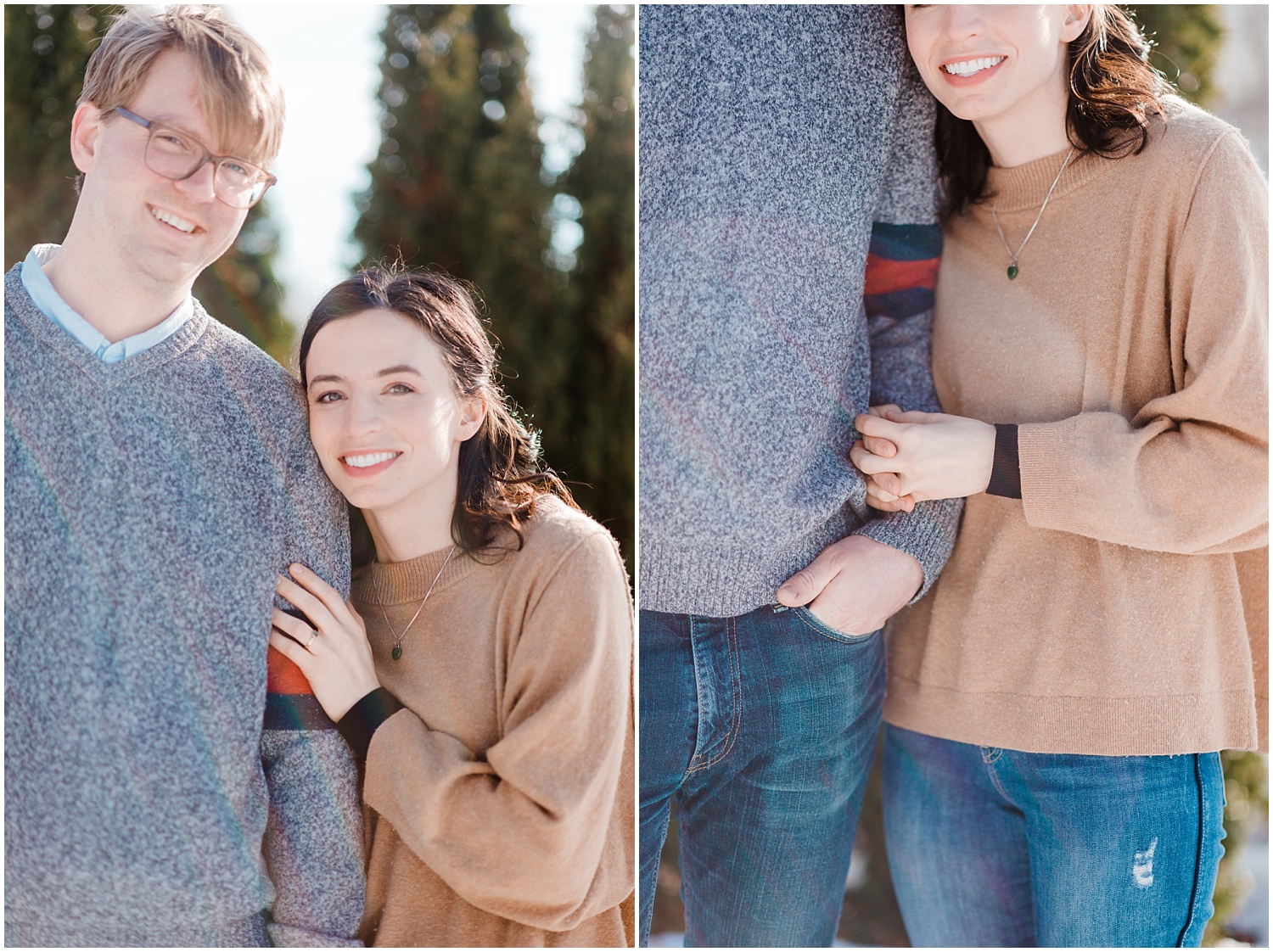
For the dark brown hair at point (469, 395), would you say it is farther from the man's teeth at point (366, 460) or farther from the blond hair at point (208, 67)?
the blond hair at point (208, 67)

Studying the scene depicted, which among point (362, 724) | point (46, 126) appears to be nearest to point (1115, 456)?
point (362, 724)

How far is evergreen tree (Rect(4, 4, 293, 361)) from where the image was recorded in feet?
5.13

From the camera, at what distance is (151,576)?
1.43 metres

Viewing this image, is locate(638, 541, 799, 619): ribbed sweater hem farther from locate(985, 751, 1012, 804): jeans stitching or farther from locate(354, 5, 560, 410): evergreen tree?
locate(985, 751, 1012, 804): jeans stitching

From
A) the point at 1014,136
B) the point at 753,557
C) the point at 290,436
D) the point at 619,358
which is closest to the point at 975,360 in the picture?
the point at 1014,136

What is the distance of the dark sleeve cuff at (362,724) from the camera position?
59.1 inches

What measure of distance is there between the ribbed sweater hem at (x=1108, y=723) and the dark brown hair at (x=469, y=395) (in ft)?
2.70

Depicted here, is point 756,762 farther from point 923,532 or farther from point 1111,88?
point 1111,88

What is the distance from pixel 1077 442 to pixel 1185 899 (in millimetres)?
793

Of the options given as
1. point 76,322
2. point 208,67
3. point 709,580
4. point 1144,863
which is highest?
point 208,67

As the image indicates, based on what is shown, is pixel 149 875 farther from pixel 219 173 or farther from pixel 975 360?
pixel 975 360

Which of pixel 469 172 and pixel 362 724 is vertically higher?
pixel 469 172

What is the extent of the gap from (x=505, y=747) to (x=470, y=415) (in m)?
0.55

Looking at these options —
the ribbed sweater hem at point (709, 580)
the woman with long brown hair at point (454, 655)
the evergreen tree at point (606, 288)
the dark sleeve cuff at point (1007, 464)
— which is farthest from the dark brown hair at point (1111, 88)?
the woman with long brown hair at point (454, 655)
